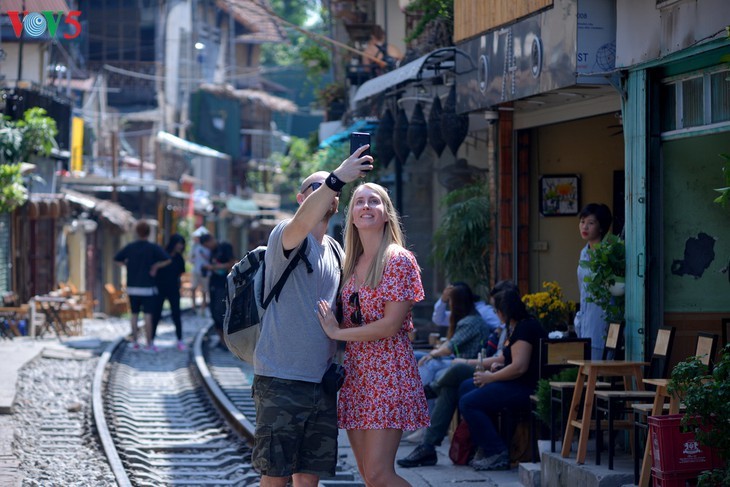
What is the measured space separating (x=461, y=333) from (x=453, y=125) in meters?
4.00

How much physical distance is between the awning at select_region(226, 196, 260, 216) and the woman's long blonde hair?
47.0 m

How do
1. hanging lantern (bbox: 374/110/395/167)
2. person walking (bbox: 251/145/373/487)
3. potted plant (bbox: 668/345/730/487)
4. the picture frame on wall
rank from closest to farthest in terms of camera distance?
1. person walking (bbox: 251/145/373/487)
2. potted plant (bbox: 668/345/730/487)
3. the picture frame on wall
4. hanging lantern (bbox: 374/110/395/167)

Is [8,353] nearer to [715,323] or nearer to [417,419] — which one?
[715,323]

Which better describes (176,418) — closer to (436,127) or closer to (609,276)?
(436,127)

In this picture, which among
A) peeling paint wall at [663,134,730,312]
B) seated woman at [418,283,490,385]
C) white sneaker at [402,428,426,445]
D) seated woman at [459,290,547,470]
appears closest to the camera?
peeling paint wall at [663,134,730,312]

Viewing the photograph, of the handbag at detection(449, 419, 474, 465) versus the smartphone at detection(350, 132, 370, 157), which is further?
the handbag at detection(449, 419, 474, 465)

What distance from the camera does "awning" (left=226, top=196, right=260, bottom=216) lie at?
5344cm

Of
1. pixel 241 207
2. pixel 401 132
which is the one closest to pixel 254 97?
pixel 241 207

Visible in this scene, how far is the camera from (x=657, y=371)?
29.0ft

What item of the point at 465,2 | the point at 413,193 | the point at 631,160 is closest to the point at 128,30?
the point at 413,193

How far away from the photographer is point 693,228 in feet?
29.7

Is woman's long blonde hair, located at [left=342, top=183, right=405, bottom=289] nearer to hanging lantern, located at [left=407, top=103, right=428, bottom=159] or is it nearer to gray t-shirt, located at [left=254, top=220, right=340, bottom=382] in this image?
gray t-shirt, located at [left=254, top=220, right=340, bottom=382]

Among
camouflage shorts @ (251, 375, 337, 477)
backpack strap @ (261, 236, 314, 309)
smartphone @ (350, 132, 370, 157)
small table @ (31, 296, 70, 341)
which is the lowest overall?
small table @ (31, 296, 70, 341)

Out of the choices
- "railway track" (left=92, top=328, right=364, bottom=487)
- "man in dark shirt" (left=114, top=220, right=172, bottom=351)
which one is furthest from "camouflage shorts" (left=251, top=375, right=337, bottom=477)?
"man in dark shirt" (left=114, top=220, right=172, bottom=351)
